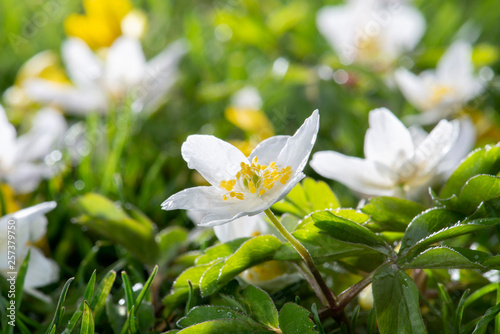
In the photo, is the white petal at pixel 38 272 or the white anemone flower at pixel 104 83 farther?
the white anemone flower at pixel 104 83

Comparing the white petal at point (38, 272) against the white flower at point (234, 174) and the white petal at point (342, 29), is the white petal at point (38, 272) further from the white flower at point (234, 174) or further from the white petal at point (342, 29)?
the white petal at point (342, 29)

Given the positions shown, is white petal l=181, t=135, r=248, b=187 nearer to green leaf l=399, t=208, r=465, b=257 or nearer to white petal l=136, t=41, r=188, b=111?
green leaf l=399, t=208, r=465, b=257

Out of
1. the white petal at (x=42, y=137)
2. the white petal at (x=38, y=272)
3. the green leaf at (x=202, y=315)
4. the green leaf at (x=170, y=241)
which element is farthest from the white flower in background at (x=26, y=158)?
the green leaf at (x=202, y=315)

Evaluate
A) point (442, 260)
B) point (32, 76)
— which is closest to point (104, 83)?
point (32, 76)

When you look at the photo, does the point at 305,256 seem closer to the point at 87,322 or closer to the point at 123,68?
the point at 87,322

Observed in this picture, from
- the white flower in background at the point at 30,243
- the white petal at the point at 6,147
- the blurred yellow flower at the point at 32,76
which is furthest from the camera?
the blurred yellow flower at the point at 32,76

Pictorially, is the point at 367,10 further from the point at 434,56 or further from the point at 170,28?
the point at 170,28

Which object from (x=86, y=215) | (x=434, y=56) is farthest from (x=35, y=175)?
(x=434, y=56)

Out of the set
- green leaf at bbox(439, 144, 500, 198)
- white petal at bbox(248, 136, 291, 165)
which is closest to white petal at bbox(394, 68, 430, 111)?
green leaf at bbox(439, 144, 500, 198)
